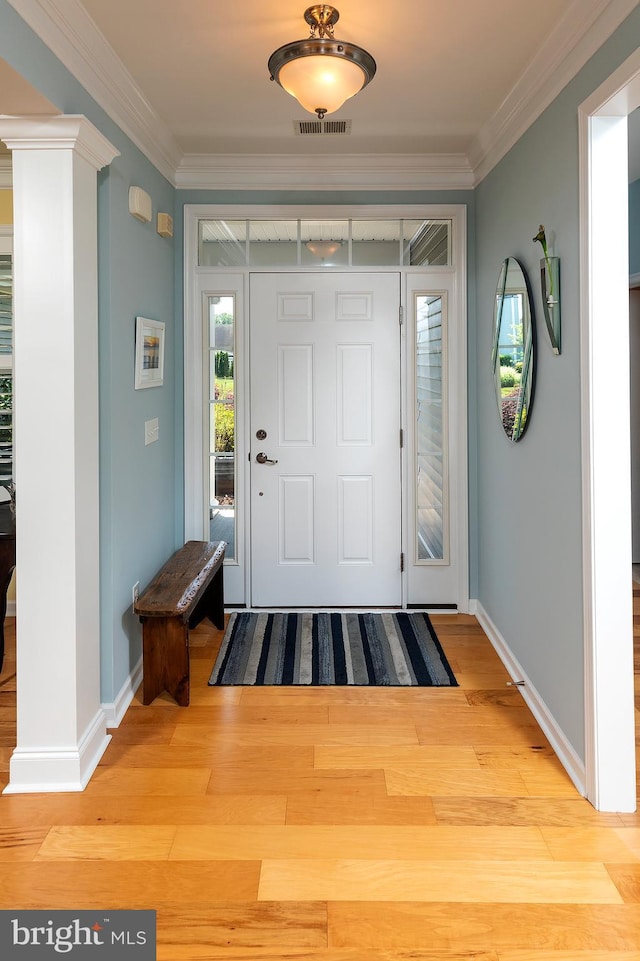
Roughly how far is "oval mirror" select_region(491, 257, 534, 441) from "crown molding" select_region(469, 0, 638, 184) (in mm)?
584

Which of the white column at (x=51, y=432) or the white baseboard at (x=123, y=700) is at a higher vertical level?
the white column at (x=51, y=432)

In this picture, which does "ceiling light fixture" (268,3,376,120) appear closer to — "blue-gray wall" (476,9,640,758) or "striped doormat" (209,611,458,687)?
"blue-gray wall" (476,9,640,758)

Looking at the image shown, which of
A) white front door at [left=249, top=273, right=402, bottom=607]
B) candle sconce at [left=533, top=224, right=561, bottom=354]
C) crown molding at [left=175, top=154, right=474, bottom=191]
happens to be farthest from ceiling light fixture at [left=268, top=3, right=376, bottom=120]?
white front door at [left=249, top=273, right=402, bottom=607]

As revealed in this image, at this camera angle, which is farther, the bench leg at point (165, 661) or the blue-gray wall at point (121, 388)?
the bench leg at point (165, 661)

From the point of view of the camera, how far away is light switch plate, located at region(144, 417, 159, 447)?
3405 millimetres

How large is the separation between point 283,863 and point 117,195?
8.15 feet

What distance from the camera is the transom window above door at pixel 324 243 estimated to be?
163 inches

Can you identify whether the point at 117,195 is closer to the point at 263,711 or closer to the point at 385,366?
the point at 385,366

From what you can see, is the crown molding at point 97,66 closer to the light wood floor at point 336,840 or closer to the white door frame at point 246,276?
the white door frame at point 246,276

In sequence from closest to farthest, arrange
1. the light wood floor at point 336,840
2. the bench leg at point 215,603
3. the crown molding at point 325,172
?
the light wood floor at point 336,840, the crown molding at point 325,172, the bench leg at point 215,603

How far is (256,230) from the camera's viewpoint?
413cm

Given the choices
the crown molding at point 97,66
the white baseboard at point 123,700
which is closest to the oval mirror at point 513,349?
the crown molding at point 97,66

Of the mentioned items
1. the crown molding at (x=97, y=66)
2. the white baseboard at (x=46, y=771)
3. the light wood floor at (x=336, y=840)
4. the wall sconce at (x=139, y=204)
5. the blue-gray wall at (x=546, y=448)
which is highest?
the crown molding at (x=97, y=66)

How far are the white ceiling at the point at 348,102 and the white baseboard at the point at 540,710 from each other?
7.65 feet
